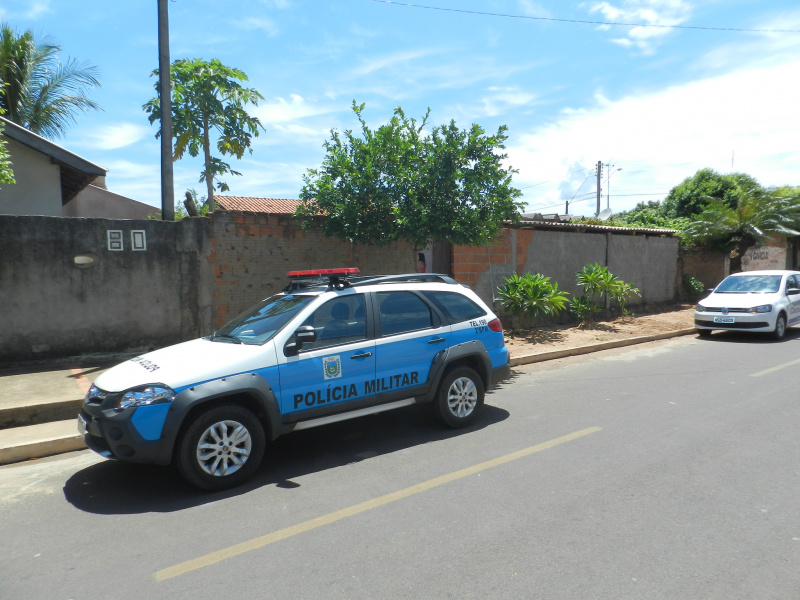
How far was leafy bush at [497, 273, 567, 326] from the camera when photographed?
12.3 meters

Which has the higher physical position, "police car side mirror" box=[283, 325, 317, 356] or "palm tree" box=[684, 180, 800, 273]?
"palm tree" box=[684, 180, 800, 273]

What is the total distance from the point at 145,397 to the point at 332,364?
5.12ft

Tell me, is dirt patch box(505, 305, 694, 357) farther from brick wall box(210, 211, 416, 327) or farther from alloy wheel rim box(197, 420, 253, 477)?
alloy wheel rim box(197, 420, 253, 477)

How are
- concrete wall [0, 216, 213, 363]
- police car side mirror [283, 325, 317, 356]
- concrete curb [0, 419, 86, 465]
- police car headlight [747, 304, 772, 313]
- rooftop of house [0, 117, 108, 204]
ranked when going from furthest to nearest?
police car headlight [747, 304, 772, 313]
rooftop of house [0, 117, 108, 204]
concrete wall [0, 216, 213, 363]
concrete curb [0, 419, 86, 465]
police car side mirror [283, 325, 317, 356]

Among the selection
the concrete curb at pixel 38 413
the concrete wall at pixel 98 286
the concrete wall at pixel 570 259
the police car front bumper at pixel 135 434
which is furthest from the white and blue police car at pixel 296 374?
the concrete wall at pixel 570 259

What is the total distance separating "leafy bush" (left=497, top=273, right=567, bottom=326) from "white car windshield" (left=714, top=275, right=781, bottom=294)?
13.9ft

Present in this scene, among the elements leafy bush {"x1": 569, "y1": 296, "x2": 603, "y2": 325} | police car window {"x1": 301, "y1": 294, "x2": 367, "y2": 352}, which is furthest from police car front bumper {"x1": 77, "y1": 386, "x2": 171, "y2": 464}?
leafy bush {"x1": 569, "y1": 296, "x2": 603, "y2": 325}

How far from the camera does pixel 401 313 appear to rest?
580 centimetres

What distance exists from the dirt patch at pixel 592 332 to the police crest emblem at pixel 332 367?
18.8 feet

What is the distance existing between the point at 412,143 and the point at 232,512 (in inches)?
263

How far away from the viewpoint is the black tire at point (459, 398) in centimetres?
589

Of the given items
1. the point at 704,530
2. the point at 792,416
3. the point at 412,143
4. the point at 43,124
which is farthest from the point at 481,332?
the point at 43,124

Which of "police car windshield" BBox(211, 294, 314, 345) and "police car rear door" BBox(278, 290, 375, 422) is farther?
"police car windshield" BBox(211, 294, 314, 345)

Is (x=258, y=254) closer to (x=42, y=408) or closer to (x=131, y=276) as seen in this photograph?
(x=131, y=276)
